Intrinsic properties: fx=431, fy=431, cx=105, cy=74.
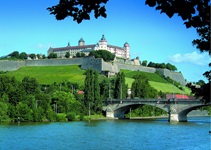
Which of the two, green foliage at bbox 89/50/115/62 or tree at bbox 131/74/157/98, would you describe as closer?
tree at bbox 131/74/157/98

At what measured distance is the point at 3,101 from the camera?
4878cm

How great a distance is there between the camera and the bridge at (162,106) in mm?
54566

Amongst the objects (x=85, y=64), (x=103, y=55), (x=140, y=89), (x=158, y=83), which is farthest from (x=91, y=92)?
(x=103, y=55)

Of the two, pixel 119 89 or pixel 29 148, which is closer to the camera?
pixel 29 148

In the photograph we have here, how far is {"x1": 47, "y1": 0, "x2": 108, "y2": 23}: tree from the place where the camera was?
6125 mm

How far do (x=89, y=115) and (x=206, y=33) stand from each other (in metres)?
46.5

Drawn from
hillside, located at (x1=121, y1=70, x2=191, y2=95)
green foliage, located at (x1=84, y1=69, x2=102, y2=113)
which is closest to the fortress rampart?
hillside, located at (x1=121, y1=70, x2=191, y2=95)

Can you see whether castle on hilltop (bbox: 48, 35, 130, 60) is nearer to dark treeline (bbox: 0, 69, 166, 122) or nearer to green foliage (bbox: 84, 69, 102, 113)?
dark treeline (bbox: 0, 69, 166, 122)

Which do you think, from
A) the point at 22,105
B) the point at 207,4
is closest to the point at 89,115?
the point at 22,105

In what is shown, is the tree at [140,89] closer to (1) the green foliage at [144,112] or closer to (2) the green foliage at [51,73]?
(1) the green foliage at [144,112]

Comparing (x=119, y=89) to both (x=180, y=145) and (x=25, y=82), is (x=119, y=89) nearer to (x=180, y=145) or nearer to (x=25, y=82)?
(x=25, y=82)

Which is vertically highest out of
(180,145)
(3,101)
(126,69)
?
(126,69)

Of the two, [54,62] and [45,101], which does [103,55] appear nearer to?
[54,62]

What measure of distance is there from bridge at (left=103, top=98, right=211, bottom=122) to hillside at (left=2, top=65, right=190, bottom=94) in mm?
29614
